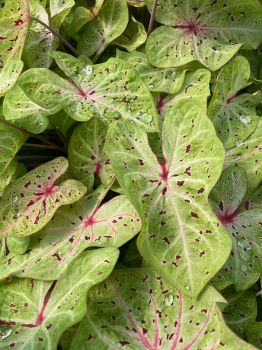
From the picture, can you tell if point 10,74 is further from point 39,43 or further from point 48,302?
point 48,302

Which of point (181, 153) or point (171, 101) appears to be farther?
point (171, 101)

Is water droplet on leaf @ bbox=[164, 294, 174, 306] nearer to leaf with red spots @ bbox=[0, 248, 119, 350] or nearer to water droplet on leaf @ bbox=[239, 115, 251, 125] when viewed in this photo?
leaf with red spots @ bbox=[0, 248, 119, 350]

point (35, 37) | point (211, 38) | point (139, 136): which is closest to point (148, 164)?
point (139, 136)

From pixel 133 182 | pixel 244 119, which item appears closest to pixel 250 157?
pixel 244 119

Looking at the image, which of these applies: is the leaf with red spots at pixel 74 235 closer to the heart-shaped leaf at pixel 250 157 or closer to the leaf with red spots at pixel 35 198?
the leaf with red spots at pixel 35 198

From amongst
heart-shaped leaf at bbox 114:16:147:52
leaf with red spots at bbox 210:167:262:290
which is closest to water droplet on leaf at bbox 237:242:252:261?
leaf with red spots at bbox 210:167:262:290

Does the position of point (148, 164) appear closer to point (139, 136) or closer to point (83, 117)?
point (139, 136)

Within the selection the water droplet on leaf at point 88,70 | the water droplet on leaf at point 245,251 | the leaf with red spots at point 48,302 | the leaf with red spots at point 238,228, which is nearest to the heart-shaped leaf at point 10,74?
the water droplet on leaf at point 88,70
